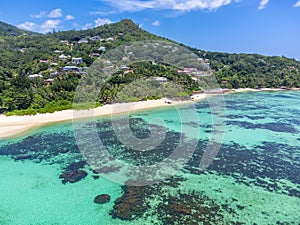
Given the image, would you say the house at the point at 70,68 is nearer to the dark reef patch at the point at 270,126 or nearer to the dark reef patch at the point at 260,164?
the dark reef patch at the point at 270,126

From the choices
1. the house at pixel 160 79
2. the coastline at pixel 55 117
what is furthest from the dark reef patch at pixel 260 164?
the house at pixel 160 79

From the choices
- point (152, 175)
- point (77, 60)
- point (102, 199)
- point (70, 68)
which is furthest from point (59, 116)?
point (77, 60)

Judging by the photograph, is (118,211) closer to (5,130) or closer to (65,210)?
(65,210)

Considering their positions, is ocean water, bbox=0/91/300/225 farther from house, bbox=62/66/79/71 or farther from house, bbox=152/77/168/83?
house, bbox=62/66/79/71

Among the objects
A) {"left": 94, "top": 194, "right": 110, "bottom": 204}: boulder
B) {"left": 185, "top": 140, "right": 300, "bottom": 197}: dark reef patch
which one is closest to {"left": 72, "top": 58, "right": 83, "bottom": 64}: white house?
{"left": 185, "top": 140, "right": 300, "bottom": 197}: dark reef patch

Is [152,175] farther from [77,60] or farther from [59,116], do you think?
[77,60]
